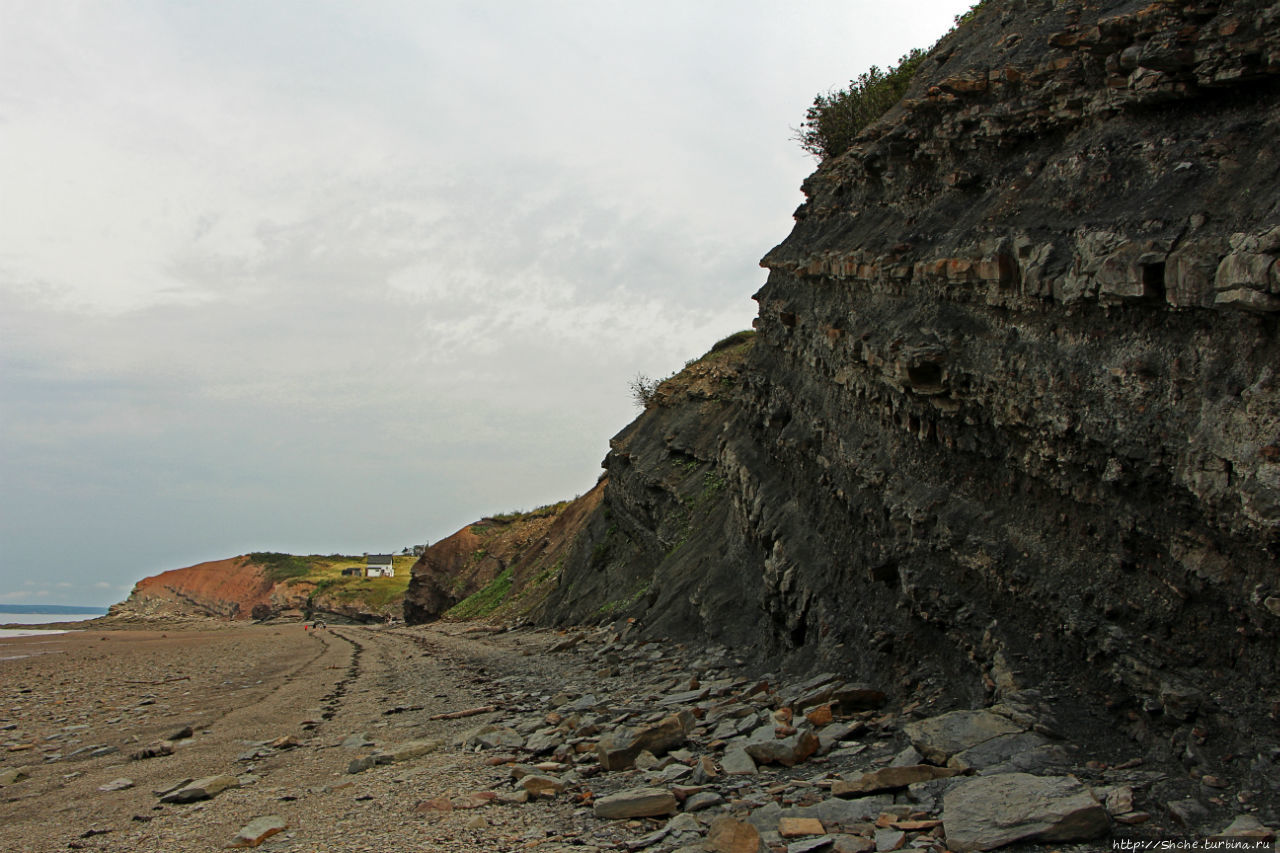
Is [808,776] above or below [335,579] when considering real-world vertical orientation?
below

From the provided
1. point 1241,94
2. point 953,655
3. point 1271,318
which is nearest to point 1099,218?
point 1241,94

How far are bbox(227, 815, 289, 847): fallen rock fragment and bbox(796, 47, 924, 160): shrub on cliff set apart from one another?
1578cm

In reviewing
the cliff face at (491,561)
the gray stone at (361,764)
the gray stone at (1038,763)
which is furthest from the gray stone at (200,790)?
the cliff face at (491,561)

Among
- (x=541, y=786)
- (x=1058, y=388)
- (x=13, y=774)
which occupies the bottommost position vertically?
(x=541, y=786)

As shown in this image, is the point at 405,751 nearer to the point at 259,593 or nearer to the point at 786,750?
the point at 786,750

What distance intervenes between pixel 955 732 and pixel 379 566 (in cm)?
10607

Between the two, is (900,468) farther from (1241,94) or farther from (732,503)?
(732,503)

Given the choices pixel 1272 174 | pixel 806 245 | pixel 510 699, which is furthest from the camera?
pixel 806 245

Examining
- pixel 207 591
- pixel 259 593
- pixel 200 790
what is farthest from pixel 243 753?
pixel 207 591

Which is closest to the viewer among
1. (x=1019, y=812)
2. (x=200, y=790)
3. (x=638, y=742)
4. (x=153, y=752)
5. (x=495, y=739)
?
(x=1019, y=812)

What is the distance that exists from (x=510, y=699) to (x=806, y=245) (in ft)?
30.3

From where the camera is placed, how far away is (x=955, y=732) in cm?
616

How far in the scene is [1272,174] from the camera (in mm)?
5391

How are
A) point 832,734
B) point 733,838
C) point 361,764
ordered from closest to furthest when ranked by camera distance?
point 733,838
point 832,734
point 361,764
